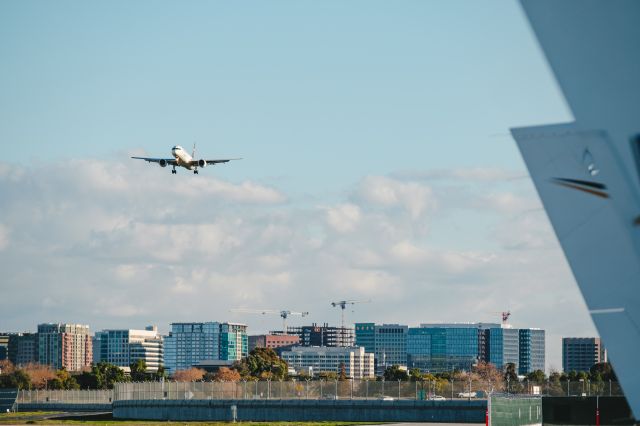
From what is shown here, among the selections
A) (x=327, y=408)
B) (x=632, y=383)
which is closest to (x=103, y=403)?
(x=327, y=408)

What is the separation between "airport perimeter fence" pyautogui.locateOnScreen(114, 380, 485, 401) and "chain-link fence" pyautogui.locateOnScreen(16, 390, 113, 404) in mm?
40959

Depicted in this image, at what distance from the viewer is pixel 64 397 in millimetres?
135125

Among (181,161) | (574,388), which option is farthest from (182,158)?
(574,388)

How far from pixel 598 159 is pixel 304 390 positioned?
7809cm

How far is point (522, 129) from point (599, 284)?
1.73 metres

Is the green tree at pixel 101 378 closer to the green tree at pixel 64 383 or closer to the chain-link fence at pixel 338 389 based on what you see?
the green tree at pixel 64 383

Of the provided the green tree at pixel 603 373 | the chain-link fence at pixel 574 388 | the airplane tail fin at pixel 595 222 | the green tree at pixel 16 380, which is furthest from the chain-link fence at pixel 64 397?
the airplane tail fin at pixel 595 222

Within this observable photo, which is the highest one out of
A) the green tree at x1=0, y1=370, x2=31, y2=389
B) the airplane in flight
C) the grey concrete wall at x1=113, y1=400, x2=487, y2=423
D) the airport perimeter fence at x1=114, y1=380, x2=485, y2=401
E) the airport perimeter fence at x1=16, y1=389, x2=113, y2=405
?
the airplane in flight

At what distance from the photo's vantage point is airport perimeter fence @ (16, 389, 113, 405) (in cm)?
13462

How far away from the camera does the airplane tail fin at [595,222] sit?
37.0ft

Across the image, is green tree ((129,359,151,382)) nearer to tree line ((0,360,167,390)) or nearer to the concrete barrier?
tree line ((0,360,167,390))

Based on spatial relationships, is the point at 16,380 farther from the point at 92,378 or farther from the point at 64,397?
the point at 64,397

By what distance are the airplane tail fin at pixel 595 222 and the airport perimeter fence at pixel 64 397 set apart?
126486 mm

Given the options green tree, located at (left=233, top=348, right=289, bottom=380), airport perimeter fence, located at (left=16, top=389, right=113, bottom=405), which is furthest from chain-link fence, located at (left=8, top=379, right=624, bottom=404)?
green tree, located at (left=233, top=348, right=289, bottom=380)
